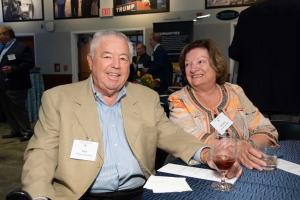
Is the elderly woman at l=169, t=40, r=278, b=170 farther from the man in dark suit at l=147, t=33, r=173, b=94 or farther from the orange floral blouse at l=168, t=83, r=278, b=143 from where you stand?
the man in dark suit at l=147, t=33, r=173, b=94

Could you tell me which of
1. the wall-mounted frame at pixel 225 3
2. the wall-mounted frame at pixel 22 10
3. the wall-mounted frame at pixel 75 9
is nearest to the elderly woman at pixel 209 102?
the wall-mounted frame at pixel 225 3

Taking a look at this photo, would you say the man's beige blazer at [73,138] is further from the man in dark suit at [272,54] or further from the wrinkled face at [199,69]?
the man in dark suit at [272,54]

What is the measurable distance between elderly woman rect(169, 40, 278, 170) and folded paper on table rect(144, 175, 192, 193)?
0.68 meters

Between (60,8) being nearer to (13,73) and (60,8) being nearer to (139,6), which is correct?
(139,6)

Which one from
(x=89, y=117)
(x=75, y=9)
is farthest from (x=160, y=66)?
(x=89, y=117)

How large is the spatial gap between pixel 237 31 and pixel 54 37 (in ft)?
23.0

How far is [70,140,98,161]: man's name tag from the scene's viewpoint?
5.62 ft

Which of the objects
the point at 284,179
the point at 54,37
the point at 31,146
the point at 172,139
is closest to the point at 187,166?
the point at 172,139

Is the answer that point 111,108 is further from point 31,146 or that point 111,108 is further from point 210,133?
point 210,133

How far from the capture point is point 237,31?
2.82 metres

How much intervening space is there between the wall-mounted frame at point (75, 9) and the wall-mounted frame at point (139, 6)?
56 centimetres

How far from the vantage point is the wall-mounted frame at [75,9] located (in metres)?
8.54

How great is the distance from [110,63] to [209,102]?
71cm

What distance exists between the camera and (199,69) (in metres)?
2.24
